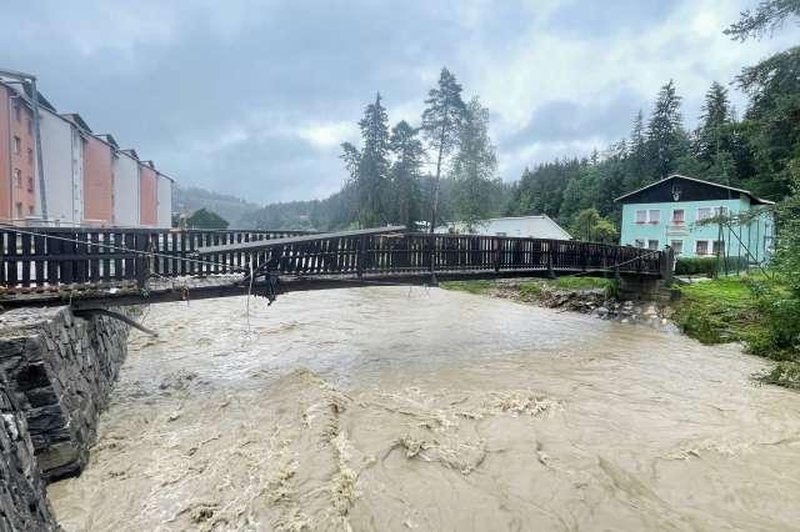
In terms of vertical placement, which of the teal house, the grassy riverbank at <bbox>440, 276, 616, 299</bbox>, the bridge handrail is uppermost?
the teal house

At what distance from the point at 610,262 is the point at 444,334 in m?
8.65

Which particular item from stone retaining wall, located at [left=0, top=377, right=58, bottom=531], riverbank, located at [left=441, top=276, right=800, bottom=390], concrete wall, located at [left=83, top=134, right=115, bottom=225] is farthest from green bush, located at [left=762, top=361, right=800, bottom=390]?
concrete wall, located at [left=83, top=134, right=115, bottom=225]

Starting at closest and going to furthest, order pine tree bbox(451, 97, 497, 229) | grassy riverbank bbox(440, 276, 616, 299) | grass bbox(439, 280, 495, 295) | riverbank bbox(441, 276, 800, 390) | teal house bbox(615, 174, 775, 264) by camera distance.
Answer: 1. riverbank bbox(441, 276, 800, 390)
2. grassy riverbank bbox(440, 276, 616, 299)
3. grass bbox(439, 280, 495, 295)
4. teal house bbox(615, 174, 775, 264)
5. pine tree bbox(451, 97, 497, 229)

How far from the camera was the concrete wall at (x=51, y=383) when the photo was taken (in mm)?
4879

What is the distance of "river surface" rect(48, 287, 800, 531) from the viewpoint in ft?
15.9

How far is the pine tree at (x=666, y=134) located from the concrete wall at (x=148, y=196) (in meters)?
55.9

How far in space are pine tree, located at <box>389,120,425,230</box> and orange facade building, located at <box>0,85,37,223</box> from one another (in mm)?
24506

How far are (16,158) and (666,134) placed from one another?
62.8 meters

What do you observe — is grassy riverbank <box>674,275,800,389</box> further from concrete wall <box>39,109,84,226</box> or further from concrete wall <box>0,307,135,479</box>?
concrete wall <box>39,109,84,226</box>

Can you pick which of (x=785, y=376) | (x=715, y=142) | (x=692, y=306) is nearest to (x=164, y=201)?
(x=692, y=306)

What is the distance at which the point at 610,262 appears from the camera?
61.3 feet

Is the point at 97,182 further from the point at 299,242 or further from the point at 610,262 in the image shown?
the point at 610,262

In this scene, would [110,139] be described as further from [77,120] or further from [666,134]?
[666,134]

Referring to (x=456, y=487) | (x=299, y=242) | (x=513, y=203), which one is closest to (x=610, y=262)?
(x=299, y=242)
